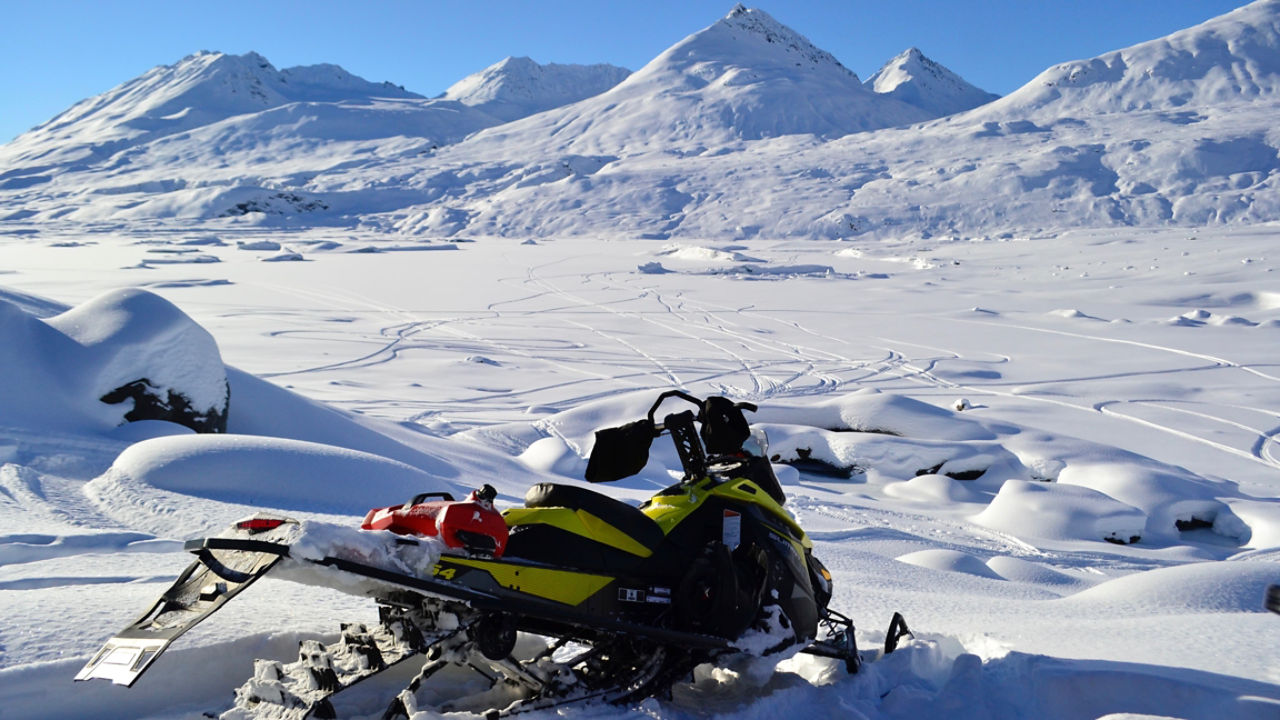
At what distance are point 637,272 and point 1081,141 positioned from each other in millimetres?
39465

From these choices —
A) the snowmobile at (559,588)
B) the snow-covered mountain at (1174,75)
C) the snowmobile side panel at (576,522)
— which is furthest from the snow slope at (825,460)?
the snow-covered mountain at (1174,75)

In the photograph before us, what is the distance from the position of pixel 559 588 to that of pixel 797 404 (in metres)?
8.22

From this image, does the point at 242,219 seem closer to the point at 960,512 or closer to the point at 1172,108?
the point at 960,512

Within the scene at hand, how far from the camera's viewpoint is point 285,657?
8.80 ft

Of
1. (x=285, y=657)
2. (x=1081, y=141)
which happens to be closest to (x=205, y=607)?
(x=285, y=657)

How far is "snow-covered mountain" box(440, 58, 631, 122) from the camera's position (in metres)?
134

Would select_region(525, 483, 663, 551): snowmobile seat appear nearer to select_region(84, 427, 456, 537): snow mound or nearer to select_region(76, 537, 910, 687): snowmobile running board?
select_region(76, 537, 910, 687): snowmobile running board

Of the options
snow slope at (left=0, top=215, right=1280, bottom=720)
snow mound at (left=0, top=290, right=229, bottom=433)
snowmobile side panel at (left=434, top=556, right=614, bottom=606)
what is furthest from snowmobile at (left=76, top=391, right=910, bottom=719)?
snow mound at (left=0, top=290, right=229, bottom=433)

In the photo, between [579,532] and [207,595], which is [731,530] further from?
[207,595]

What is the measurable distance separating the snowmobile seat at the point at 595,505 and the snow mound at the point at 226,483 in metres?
2.30

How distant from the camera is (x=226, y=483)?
4672 mm

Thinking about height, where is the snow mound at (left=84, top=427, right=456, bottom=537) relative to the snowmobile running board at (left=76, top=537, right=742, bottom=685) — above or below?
below

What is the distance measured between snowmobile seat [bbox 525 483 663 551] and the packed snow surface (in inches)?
17.5

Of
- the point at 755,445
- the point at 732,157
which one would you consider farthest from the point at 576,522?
the point at 732,157
